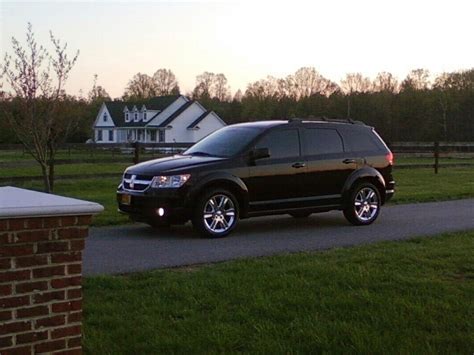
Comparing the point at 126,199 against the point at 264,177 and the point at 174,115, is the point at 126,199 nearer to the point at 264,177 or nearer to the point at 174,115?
the point at 264,177

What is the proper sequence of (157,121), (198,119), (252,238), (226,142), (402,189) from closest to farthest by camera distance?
(252,238)
(226,142)
(402,189)
(198,119)
(157,121)

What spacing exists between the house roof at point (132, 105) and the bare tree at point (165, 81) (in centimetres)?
3089

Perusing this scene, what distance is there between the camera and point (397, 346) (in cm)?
438

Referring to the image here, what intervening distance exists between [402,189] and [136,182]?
9.75m

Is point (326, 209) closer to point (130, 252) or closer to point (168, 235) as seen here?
point (168, 235)

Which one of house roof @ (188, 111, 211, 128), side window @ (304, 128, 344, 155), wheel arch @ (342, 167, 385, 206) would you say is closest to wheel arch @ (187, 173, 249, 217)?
side window @ (304, 128, 344, 155)

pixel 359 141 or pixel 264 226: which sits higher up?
pixel 359 141

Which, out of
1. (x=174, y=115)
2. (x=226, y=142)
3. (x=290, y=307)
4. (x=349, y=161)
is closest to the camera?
(x=290, y=307)

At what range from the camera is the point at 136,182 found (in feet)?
32.2

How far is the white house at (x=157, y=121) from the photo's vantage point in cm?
7131

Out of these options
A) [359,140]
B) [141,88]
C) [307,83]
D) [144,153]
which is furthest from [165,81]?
[359,140]

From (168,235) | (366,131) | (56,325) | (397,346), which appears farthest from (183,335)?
(366,131)

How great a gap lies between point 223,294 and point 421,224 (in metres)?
6.07

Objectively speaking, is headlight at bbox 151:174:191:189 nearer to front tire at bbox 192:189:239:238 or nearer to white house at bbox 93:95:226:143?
front tire at bbox 192:189:239:238
